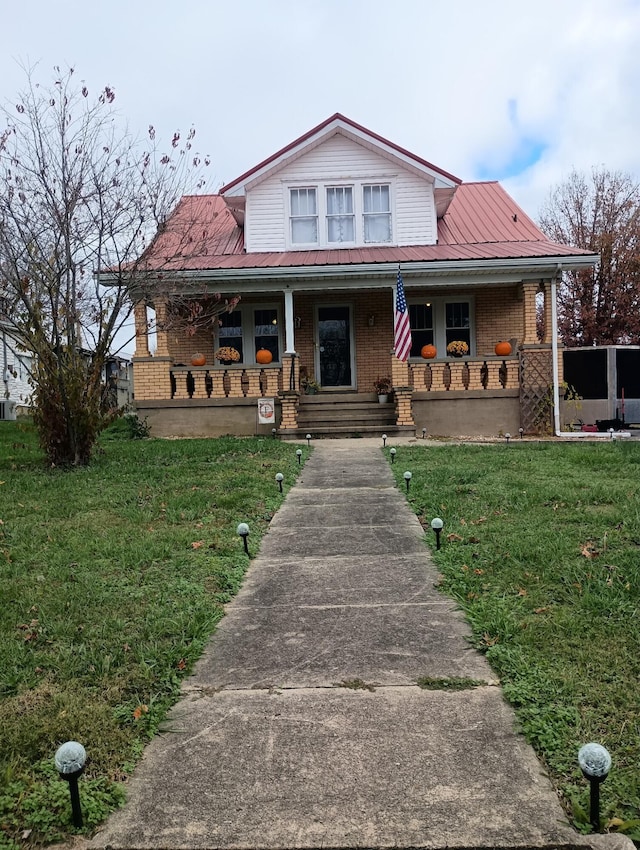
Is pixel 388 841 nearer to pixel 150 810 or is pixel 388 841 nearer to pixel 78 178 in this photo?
pixel 150 810

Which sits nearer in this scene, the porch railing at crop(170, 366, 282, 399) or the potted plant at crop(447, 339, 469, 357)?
the porch railing at crop(170, 366, 282, 399)

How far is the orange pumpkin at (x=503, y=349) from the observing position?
15367 millimetres

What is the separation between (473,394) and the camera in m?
14.6

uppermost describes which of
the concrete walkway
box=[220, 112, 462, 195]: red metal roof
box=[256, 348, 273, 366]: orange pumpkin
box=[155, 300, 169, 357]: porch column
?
box=[220, 112, 462, 195]: red metal roof

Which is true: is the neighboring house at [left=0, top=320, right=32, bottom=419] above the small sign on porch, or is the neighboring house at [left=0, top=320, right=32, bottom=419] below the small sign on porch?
above

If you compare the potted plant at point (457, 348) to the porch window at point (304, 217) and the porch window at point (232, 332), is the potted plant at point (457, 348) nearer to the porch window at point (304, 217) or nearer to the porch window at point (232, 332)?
the porch window at point (304, 217)

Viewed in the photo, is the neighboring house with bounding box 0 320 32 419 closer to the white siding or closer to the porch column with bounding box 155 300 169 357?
the porch column with bounding box 155 300 169 357

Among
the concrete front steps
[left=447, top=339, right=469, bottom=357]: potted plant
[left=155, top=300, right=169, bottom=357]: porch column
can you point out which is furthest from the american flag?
[left=155, top=300, right=169, bottom=357]: porch column

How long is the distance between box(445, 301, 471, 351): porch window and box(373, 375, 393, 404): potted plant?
2.31 metres

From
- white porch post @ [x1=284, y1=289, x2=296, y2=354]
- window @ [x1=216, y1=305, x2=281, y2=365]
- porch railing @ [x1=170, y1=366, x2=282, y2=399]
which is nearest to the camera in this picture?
white porch post @ [x1=284, y1=289, x2=296, y2=354]

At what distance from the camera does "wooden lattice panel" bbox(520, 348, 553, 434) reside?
1438 cm

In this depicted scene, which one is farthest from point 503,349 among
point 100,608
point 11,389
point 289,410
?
point 11,389

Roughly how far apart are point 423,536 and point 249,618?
2146mm

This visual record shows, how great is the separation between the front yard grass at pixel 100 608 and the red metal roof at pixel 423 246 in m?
5.74
